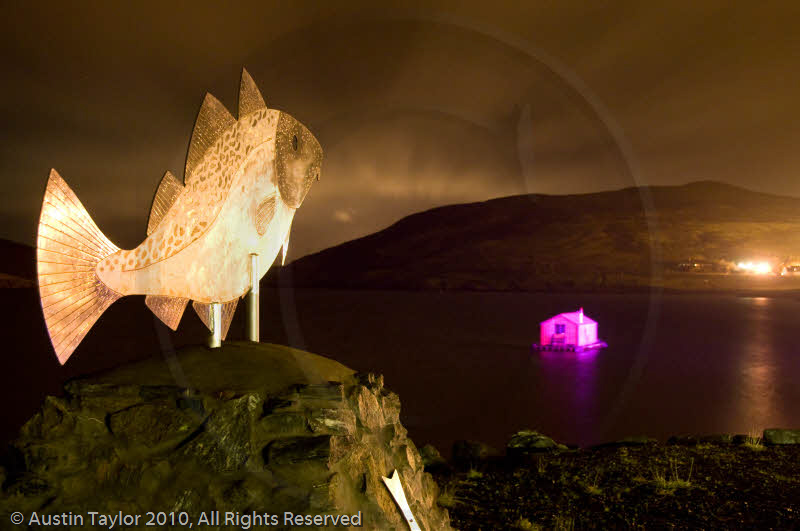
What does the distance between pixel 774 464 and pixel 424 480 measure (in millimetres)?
7140

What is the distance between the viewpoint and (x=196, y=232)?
6812 millimetres

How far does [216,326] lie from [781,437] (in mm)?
11766

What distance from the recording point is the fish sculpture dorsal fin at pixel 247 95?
7.14 metres

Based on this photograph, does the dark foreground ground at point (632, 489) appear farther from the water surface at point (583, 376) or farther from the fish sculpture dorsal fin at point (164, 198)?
the water surface at point (583, 376)

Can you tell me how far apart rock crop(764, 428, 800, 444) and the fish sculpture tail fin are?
12911 mm

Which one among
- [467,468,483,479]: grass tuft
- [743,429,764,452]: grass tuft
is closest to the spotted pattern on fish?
[467,468,483,479]: grass tuft

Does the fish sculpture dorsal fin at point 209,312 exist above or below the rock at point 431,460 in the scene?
above

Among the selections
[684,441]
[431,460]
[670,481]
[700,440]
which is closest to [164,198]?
[431,460]

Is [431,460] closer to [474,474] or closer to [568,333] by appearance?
[474,474]

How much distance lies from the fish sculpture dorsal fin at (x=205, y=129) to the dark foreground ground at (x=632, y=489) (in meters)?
6.10

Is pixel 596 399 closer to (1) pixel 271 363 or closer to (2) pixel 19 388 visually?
(1) pixel 271 363

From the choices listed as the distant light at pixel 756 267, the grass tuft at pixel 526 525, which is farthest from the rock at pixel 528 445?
the distant light at pixel 756 267

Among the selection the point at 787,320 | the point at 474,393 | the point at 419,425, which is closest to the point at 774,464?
the point at 419,425

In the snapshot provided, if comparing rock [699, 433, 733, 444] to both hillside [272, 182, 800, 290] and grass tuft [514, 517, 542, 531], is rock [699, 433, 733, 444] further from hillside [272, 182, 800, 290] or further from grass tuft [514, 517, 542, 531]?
hillside [272, 182, 800, 290]
